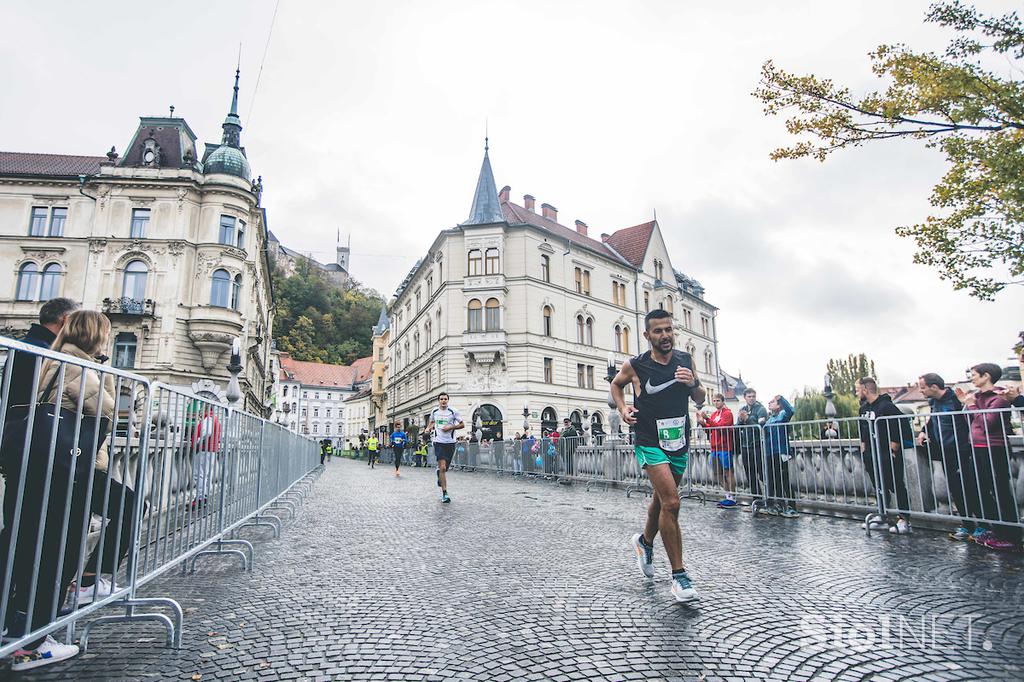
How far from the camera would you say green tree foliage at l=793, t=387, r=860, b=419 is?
4407cm

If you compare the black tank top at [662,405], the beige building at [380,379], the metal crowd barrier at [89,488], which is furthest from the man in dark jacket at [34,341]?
the beige building at [380,379]

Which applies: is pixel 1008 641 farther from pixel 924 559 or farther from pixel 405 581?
pixel 405 581

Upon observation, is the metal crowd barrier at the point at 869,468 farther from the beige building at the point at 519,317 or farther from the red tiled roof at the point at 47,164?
the red tiled roof at the point at 47,164

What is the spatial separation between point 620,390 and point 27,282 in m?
41.8

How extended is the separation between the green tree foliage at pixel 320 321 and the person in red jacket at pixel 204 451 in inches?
3983

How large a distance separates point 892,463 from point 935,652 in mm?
5167

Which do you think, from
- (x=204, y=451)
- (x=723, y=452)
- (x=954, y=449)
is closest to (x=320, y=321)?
(x=723, y=452)

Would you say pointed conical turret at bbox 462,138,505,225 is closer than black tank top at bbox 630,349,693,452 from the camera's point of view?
No

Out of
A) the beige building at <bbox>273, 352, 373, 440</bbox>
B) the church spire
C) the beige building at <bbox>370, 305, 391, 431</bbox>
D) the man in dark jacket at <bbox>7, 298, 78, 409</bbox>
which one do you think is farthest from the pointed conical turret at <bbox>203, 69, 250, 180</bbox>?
the beige building at <bbox>273, 352, 373, 440</bbox>

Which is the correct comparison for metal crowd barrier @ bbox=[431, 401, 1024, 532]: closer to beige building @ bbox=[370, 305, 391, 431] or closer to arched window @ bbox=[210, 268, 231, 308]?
arched window @ bbox=[210, 268, 231, 308]

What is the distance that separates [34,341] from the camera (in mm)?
3551

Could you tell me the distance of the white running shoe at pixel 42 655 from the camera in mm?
2834

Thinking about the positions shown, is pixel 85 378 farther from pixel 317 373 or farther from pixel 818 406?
pixel 317 373

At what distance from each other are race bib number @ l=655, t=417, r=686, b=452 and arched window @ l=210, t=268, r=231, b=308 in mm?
34855
